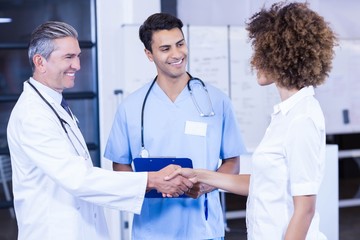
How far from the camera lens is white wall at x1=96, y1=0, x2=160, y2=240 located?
4266mm

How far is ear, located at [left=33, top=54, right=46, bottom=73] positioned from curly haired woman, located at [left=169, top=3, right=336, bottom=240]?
0.70m

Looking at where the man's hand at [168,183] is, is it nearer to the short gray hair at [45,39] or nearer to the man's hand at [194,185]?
the man's hand at [194,185]

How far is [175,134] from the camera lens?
207cm

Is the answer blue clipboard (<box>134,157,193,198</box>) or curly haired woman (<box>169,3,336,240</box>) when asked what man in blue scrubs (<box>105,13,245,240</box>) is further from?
curly haired woman (<box>169,3,336,240</box>)

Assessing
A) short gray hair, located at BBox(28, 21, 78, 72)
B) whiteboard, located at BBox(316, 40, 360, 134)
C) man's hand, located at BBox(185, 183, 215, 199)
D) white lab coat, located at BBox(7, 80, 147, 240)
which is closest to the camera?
white lab coat, located at BBox(7, 80, 147, 240)

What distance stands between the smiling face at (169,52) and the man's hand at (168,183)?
358 mm

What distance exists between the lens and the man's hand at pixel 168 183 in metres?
1.93

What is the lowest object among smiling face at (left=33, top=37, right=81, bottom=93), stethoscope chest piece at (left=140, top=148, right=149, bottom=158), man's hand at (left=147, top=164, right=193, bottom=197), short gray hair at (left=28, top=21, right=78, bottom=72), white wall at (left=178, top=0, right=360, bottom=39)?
man's hand at (left=147, top=164, right=193, bottom=197)

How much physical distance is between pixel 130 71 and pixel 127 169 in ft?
6.89

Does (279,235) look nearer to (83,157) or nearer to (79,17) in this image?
(83,157)

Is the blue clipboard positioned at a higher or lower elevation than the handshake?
higher

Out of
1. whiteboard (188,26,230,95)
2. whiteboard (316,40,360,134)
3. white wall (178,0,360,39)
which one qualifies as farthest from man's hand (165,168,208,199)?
whiteboard (316,40,360,134)

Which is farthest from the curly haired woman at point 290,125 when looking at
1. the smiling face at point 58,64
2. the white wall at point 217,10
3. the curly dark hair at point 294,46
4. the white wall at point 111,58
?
the white wall at point 217,10

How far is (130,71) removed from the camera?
4.18 metres
